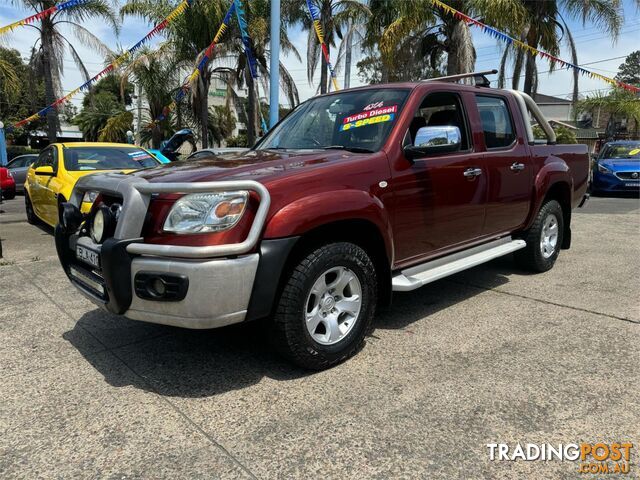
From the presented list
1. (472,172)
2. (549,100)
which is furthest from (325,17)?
(549,100)

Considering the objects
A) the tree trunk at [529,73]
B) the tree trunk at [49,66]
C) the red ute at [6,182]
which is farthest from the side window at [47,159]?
the tree trunk at [529,73]

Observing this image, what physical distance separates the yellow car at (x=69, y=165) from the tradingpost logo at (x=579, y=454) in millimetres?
6316

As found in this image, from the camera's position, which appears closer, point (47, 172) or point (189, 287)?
point (189, 287)

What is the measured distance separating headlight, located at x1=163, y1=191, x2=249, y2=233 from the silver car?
1556cm

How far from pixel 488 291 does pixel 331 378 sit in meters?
2.41

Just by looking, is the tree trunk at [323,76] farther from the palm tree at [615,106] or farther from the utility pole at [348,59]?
the palm tree at [615,106]

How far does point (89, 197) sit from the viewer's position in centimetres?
339

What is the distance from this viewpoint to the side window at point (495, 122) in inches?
177

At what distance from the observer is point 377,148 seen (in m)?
3.52

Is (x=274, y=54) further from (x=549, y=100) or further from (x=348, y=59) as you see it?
(x=549, y=100)

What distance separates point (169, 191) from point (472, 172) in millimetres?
2545

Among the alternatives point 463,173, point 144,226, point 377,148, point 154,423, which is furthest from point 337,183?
point 154,423

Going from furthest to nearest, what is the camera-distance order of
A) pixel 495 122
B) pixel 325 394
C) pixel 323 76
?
pixel 323 76 < pixel 495 122 < pixel 325 394

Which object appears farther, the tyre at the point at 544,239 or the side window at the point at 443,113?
the tyre at the point at 544,239
